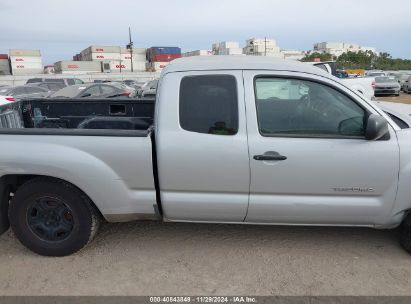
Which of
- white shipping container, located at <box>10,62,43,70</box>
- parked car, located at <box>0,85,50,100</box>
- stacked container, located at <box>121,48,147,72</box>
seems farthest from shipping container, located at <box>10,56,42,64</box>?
parked car, located at <box>0,85,50,100</box>

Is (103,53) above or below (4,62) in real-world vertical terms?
above

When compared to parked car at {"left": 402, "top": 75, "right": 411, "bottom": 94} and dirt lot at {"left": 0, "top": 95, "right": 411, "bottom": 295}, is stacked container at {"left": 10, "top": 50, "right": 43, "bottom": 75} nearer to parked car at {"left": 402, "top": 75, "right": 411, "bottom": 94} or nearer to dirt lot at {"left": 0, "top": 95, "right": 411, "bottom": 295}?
parked car at {"left": 402, "top": 75, "right": 411, "bottom": 94}

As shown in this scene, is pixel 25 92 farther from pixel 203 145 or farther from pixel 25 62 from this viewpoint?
pixel 25 62

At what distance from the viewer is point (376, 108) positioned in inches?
123

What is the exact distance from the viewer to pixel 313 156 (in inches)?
118

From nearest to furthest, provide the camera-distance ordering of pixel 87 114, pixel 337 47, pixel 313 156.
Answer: pixel 313 156
pixel 87 114
pixel 337 47

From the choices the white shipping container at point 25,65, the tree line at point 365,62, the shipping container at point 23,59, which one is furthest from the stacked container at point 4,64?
the tree line at point 365,62

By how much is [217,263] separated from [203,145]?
1091mm

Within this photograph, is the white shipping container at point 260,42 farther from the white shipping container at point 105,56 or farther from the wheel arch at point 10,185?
the wheel arch at point 10,185

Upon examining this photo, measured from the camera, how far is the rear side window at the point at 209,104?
3086mm

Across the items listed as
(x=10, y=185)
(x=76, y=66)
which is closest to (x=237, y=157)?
(x=10, y=185)

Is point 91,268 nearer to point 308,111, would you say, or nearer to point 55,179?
point 55,179

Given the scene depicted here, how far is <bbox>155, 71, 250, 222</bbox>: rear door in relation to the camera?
3.04 m

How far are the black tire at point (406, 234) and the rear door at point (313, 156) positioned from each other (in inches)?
10.1
